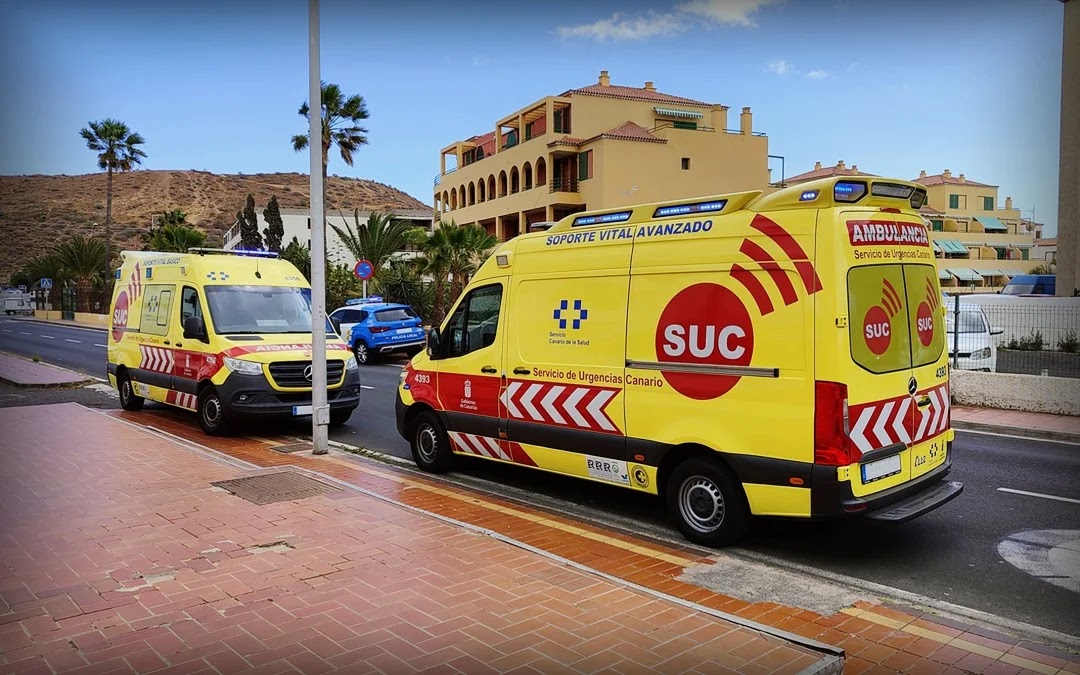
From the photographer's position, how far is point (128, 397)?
1310 centimetres

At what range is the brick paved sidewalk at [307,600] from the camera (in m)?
3.82

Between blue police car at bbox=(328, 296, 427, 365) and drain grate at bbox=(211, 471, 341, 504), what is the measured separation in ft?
48.9

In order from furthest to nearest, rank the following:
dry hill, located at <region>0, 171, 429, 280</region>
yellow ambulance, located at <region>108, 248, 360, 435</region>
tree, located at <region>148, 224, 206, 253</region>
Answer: tree, located at <region>148, 224, 206, 253</region>, yellow ambulance, located at <region>108, 248, 360, 435</region>, dry hill, located at <region>0, 171, 429, 280</region>

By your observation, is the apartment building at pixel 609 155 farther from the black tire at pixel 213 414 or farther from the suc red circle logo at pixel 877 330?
the suc red circle logo at pixel 877 330

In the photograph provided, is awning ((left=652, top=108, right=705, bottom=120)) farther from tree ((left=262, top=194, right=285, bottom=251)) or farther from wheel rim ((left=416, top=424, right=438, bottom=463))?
wheel rim ((left=416, top=424, right=438, bottom=463))

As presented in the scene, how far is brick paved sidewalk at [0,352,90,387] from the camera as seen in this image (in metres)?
15.5

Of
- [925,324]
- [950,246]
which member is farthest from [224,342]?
[950,246]

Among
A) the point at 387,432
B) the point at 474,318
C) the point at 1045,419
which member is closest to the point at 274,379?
the point at 387,432

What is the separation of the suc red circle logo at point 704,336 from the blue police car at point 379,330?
57.2 feet

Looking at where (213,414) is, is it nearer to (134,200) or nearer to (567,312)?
(567,312)

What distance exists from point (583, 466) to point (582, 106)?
42790mm

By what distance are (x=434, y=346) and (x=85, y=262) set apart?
3562 centimetres

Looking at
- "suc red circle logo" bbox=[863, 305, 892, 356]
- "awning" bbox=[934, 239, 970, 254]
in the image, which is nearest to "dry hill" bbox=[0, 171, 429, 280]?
"suc red circle logo" bbox=[863, 305, 892, 356]

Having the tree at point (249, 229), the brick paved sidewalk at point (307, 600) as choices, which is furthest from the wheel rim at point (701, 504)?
the tree at point (249, 229)
